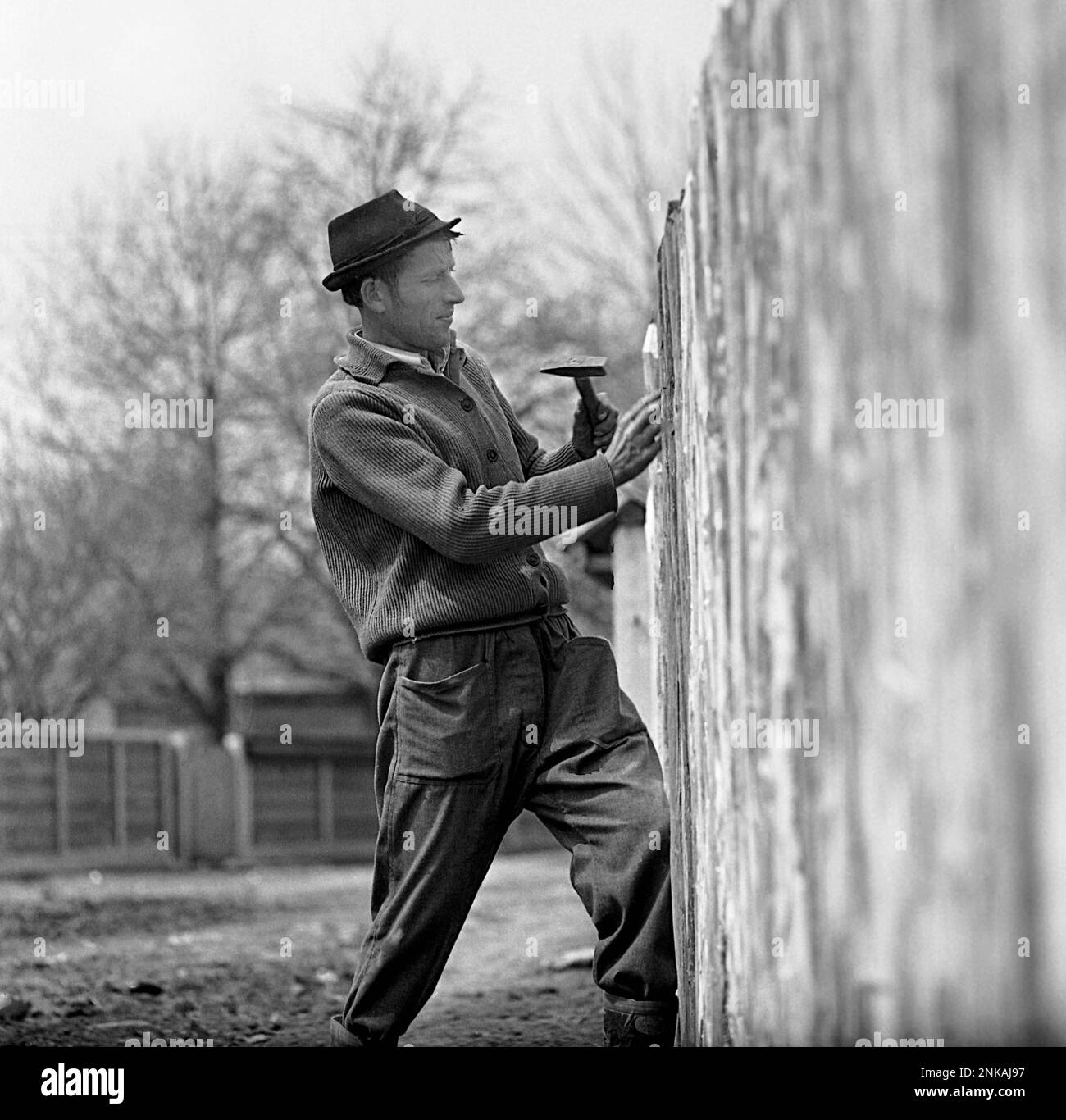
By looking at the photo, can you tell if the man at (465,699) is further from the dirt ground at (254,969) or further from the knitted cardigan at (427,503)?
the dirt ground at (254,969)

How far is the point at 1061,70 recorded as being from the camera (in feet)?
5.75

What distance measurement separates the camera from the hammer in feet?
12.3

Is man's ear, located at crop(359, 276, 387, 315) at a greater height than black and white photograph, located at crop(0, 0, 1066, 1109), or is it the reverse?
man's ear, located at crop(359, 276, 387, 315)

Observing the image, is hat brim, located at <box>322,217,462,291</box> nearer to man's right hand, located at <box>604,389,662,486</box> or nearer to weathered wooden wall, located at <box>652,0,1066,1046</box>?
man's right hand, located at <box>604,389,662,486</box>

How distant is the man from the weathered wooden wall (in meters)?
0.90

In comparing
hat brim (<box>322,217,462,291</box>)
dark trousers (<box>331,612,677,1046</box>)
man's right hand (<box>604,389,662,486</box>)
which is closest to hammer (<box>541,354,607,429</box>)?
man's right hand (<box>604,389,662,486</box>)

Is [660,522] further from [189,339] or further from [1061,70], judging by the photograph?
[189,339]

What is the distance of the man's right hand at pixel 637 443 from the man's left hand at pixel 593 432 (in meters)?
0.37

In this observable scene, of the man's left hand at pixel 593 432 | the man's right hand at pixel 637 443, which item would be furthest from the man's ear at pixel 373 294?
the man's right hand at pixel 637 443

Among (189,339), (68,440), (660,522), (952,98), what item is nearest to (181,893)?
(68,440)

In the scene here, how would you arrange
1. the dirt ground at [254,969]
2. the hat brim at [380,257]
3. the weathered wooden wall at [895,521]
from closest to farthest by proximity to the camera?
1. the weathered wooden wall at [895,521]
2. the hat brim at [380,257]
3. the dirt ground at [254,969]

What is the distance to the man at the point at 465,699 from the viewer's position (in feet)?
11.5

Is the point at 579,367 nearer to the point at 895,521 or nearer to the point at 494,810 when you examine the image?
the point at 494,810

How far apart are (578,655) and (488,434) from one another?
1.69 feet
